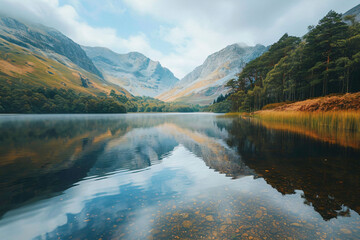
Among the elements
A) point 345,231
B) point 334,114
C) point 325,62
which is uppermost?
point 325,62

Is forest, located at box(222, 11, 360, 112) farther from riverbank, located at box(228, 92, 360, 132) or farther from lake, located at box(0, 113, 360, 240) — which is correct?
lake, located at box(0, 113, 360, 240)

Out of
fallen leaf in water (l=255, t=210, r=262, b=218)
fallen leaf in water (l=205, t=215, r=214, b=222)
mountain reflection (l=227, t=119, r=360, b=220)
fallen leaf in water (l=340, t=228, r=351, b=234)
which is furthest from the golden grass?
fallen leaf in water (l=205, t=215, r=214, b=222)

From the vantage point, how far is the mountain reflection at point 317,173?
6.05 metres

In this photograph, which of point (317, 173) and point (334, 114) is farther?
point (334, 114)

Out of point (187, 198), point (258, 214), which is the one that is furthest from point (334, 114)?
point (187, 198)

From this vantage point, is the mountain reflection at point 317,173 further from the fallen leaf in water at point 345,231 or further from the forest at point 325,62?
the forest at point 325,62

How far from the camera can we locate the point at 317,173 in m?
8.90

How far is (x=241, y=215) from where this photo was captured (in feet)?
18.2

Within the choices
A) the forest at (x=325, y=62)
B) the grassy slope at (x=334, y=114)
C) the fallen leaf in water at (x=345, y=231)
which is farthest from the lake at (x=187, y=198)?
the forest at (x=325, y=62)

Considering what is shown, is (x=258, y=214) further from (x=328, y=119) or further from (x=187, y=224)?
(x=328, y=119)

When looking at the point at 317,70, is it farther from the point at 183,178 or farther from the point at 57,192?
the point at 57,192

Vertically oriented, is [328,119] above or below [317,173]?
above

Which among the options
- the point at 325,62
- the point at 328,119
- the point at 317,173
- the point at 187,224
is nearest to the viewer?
the point at 187,224

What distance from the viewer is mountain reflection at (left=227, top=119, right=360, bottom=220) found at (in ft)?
19.9
